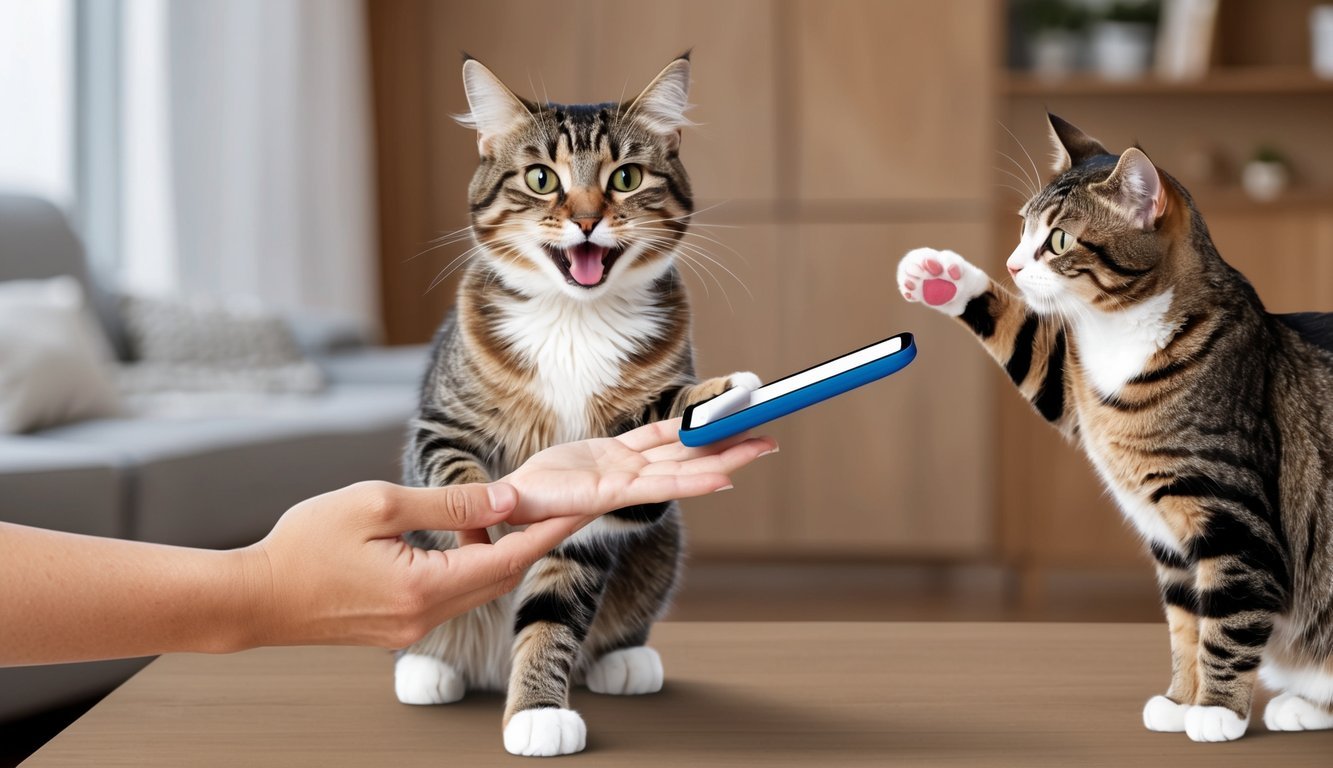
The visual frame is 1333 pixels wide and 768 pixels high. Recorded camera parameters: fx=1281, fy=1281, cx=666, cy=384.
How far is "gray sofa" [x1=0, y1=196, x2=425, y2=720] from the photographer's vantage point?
6.62 feet

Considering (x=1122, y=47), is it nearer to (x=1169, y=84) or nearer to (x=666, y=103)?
(x=1169, y=84)

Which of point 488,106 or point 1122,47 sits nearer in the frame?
point 488,106

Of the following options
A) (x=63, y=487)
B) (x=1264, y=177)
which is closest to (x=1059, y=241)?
(x=63, y=487)

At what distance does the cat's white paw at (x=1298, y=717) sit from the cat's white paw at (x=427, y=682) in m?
0.64

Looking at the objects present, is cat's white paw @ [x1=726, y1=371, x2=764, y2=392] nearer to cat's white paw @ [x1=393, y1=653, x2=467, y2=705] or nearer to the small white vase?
cat's white paw @ [x1=393, y1=653, x2=467, y2=705]

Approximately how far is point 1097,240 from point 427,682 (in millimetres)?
630

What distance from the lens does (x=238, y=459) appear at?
2443 millimetres

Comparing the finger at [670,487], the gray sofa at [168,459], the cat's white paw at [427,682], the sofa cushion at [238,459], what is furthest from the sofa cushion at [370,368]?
the finger at [670,487]

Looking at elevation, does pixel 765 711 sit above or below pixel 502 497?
below

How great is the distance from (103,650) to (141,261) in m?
2.87

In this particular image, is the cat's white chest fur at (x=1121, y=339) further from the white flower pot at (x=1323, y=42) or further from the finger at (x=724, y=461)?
the white flower pot at (x=1323, y=42)

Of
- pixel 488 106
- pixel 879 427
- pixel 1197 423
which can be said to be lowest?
pixel 879 427

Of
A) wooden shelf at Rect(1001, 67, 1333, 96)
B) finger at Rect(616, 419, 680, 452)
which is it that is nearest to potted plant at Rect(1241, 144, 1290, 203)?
wooden shelf at Rect(1001, 67, 1333, 96)

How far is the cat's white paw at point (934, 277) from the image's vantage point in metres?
1.00
